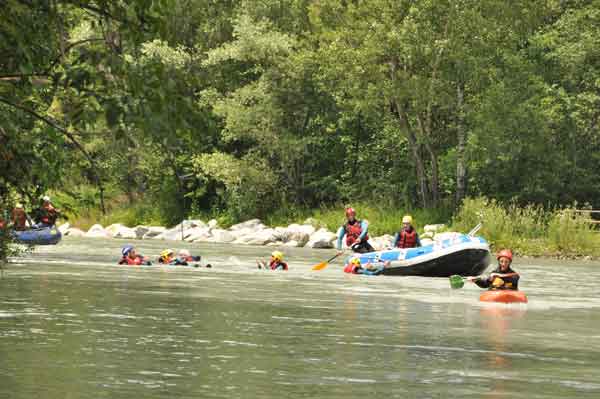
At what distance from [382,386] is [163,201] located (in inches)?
1637

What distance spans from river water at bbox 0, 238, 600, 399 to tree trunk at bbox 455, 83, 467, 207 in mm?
15495

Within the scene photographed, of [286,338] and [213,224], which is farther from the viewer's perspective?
[213,224]

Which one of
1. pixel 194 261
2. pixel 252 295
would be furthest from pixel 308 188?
pixel 252 295

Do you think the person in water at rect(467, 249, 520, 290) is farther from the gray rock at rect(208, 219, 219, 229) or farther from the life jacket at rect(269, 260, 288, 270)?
the gray rock at rect(208, 219, 219, 229)

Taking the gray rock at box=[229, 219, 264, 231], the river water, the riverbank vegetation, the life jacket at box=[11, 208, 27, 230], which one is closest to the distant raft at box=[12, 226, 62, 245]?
the riverbank vegetation

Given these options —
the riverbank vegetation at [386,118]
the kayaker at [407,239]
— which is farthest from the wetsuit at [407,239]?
the riverbank vegetation at [386,118]

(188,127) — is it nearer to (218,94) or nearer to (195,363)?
(195,363)

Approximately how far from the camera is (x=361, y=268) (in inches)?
1053

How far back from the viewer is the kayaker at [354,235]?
93.9 feet

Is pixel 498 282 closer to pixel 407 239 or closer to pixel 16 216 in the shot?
pixel 407 239

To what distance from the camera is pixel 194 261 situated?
95.0 ft

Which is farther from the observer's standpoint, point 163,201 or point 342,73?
point 163,201

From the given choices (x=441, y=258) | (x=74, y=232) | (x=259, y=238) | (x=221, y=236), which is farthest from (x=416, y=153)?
(x=441, y=258)

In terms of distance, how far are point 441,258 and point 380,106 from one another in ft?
57.4
